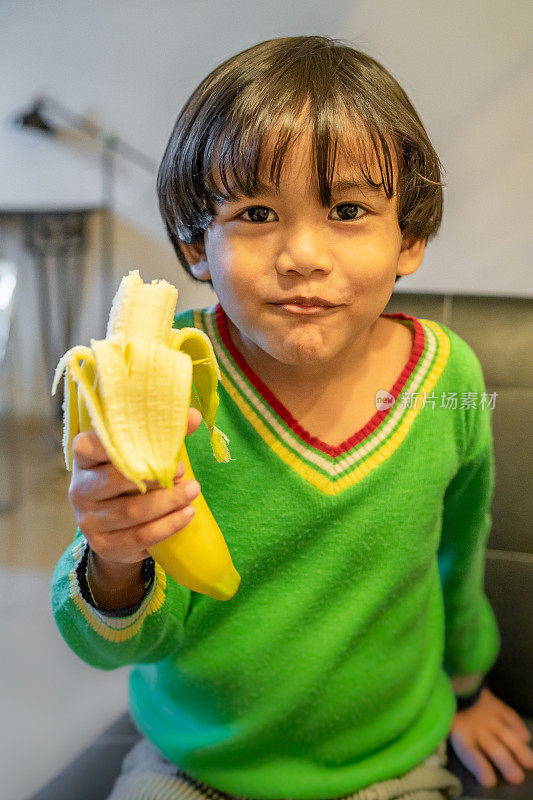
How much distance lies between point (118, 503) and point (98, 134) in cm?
29

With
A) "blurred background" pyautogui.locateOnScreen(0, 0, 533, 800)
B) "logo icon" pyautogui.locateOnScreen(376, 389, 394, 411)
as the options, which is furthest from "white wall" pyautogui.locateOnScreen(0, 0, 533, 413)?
"logo icon" pyautogui.locateOnScreen(376, 389, 394, 411)

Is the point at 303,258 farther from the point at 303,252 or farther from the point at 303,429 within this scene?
the point at 303,429

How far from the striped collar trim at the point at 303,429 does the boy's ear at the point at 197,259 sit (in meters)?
0.05

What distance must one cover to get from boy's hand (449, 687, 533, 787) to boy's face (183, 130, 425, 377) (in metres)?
0.41

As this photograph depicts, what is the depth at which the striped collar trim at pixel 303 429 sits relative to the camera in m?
0.51

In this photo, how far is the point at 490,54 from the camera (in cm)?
47

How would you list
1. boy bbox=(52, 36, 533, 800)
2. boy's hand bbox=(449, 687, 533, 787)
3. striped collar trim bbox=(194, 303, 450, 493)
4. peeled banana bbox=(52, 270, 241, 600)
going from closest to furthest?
peeled banana bbox=(52, 270, 241, 600) → boy bbox=(52, 36, 533, 800) → striped collar trim bbox=(194, 303, 450, 493) → boy's hand bbox=(449, 687, 533, 787)

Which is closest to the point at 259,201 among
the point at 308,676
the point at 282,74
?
the point at 282,74

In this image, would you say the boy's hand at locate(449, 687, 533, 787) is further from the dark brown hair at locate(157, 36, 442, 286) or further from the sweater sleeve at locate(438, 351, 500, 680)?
the dark brown hair at locate(157, 36, 442, 286)

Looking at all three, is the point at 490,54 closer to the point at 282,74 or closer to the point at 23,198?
the point at 282,74

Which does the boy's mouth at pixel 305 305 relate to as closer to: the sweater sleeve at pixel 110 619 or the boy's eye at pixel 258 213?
the boy's eye at pixel 258 213

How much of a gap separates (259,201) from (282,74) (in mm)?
75

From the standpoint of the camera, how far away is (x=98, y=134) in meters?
0.50

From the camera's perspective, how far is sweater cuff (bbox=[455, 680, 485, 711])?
0.66 meters
